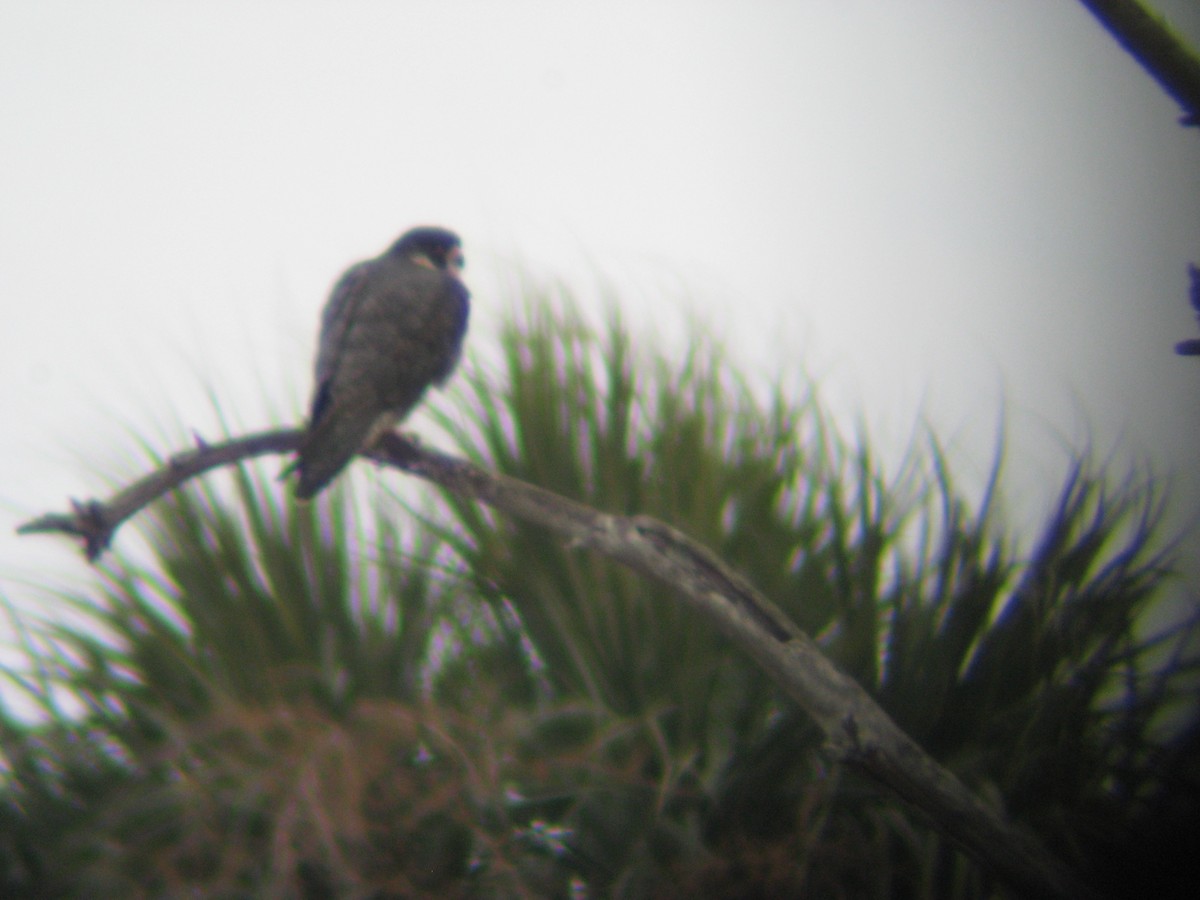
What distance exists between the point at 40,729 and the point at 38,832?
0.19 meters

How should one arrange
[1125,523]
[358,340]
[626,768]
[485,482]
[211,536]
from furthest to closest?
[358,340] → [211,536] → [1125,523] → [626,768] → [485,482]

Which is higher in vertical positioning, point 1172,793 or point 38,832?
point 1172,793

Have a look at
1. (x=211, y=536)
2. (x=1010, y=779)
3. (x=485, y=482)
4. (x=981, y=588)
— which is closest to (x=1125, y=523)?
(x=981, y=588)

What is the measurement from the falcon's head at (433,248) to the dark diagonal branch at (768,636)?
4.40 feet

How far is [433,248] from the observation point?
2.69 m

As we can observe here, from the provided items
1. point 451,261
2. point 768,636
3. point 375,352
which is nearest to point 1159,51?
point 768,636

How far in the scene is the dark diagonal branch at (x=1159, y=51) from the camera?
0.81 metres

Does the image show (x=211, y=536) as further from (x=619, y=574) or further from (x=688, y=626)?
(x=688, y=626)

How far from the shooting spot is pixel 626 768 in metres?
1.52

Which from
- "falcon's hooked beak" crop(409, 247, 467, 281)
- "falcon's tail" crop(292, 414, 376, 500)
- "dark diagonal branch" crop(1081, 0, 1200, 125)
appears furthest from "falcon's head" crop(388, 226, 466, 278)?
"dark diagonal branch" crop(1081, 0, 1200, 125)

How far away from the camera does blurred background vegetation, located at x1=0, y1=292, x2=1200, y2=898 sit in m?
1.38

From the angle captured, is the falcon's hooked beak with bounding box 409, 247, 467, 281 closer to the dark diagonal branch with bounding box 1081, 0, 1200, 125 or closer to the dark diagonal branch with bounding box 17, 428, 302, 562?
the dark diagonal branch with bounding box 17, 428, 302, 562

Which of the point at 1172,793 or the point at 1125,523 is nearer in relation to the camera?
the point at 1172,793

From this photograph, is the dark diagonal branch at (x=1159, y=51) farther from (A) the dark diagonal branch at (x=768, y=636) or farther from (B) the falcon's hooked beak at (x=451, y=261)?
(B) the falcon's hooked beak at (x=451, y=261)
